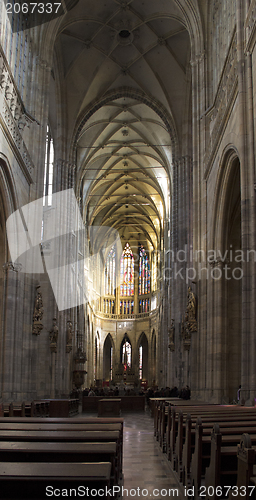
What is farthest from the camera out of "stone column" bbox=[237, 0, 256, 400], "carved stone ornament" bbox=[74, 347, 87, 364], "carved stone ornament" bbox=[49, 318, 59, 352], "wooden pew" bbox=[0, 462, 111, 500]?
"carved stone ornament" bbox=[74, 347, 87, 364]

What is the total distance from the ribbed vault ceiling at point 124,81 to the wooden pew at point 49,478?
2252 cm

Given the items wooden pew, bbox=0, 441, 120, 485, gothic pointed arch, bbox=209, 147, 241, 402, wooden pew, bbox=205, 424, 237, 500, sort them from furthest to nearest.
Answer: gothic pointed arch, bbox=209, 147, 241, 402 → wooden pew, bbox=205, 424, 237, 500 → wooden pew, bbox=0, 441, 120, 485

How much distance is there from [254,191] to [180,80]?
1912cm

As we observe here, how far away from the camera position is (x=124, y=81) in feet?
95.5

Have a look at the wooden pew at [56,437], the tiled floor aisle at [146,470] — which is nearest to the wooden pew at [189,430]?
the tiled floor aisle at [146,470]

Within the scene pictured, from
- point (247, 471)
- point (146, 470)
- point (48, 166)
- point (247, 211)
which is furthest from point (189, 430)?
point (48, 166)

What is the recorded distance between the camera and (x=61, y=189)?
2747 cm

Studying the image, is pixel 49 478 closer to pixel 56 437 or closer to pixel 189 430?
pixel 56 437

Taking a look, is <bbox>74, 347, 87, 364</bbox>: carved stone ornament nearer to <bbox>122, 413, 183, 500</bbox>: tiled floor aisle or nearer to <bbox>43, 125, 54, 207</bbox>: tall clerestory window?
<bbox>43, 125, 54, 207</bbox>: tall clerestory window

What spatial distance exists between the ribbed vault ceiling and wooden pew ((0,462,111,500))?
22.5 metres

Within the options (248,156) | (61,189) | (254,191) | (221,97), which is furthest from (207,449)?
(61,189)

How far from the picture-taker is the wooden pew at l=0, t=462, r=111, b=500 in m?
2.72

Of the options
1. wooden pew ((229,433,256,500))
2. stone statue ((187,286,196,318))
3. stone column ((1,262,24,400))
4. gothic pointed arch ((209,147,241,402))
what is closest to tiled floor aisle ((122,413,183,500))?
wooden pew ((229,433,256,500))

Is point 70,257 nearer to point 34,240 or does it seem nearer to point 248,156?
point 34,240
